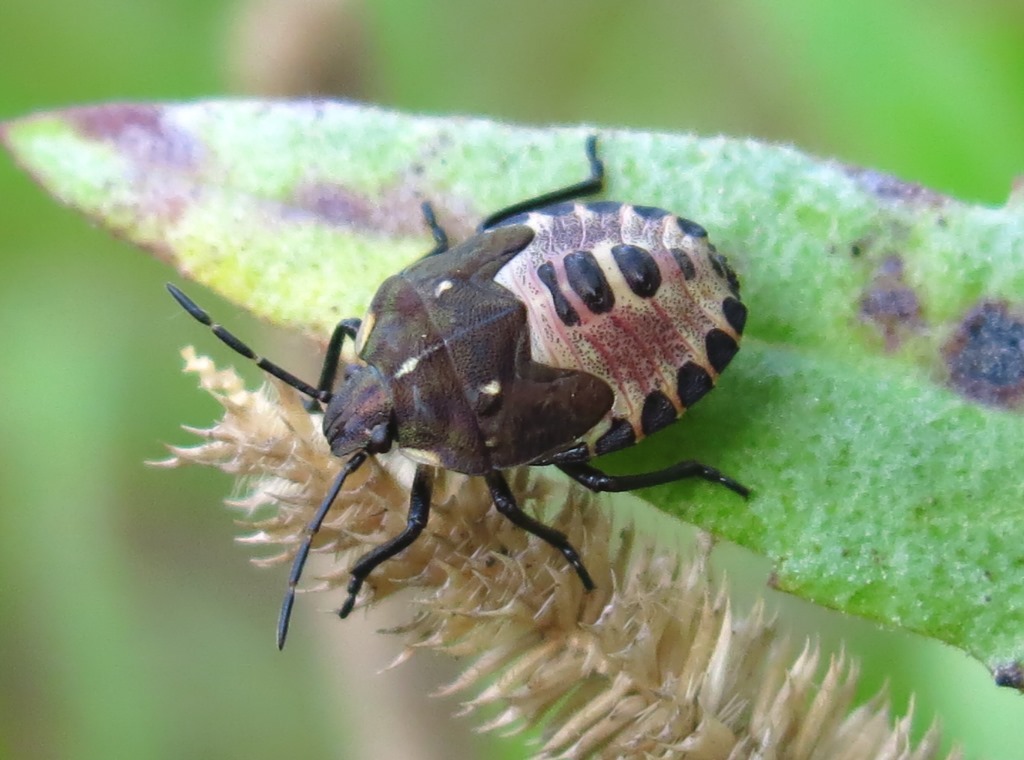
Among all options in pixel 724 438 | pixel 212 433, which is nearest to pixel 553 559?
pixel 724 438

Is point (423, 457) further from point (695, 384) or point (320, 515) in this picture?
point (695, 384)

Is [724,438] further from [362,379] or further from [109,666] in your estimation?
[109,666]

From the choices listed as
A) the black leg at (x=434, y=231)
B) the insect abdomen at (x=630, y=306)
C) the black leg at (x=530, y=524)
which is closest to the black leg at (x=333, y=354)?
the black leg at (x=434, y=231)

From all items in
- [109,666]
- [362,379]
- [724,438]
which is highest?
[362,379]

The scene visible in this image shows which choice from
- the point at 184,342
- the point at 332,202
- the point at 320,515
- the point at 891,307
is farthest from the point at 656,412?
the point at 184,342

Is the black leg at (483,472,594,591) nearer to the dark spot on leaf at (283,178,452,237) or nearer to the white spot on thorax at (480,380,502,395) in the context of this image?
the white spot on thorax at (480,380,502,395)

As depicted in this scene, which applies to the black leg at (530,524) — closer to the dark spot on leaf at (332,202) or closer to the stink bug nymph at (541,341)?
the stink bug nymph at (541,341)

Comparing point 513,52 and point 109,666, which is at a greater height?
point 513,52
